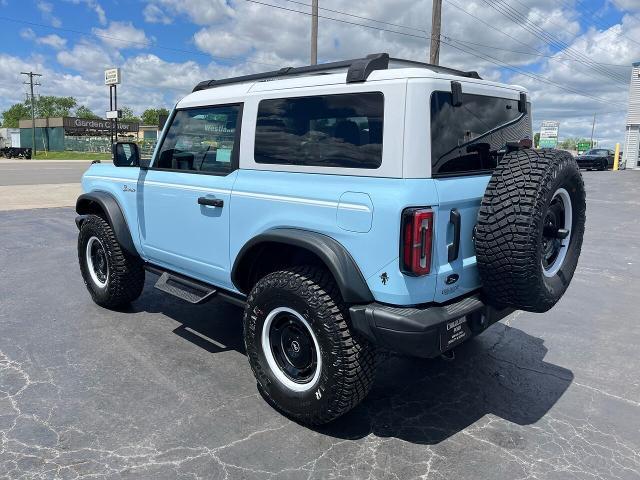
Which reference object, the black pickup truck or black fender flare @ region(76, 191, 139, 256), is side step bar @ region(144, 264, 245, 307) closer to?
black fender flare @ region(76, 191, 139, 256)

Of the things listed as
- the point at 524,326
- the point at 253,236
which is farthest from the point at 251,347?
the point at 524,326

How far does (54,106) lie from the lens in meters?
107

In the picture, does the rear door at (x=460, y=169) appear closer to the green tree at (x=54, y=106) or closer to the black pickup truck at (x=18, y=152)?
the black pickup truck at (x=18, y=152)

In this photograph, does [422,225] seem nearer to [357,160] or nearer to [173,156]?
[357,160]

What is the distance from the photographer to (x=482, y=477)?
2.66 metres

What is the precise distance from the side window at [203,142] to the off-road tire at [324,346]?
1.02 meters

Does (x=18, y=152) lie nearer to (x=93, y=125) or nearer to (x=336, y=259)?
(x=93, y=125)

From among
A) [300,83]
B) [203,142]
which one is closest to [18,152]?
[203,142]

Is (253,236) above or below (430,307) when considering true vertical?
above

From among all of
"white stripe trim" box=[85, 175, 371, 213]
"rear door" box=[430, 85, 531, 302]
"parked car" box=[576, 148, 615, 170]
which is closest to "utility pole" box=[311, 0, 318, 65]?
"white stripe trim" box=[85, 175, 371, 213]

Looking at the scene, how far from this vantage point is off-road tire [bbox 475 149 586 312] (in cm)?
272

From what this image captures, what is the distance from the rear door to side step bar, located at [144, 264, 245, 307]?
1.51 metres

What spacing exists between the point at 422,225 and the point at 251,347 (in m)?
1.44

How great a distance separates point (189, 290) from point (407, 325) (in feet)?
6.57
